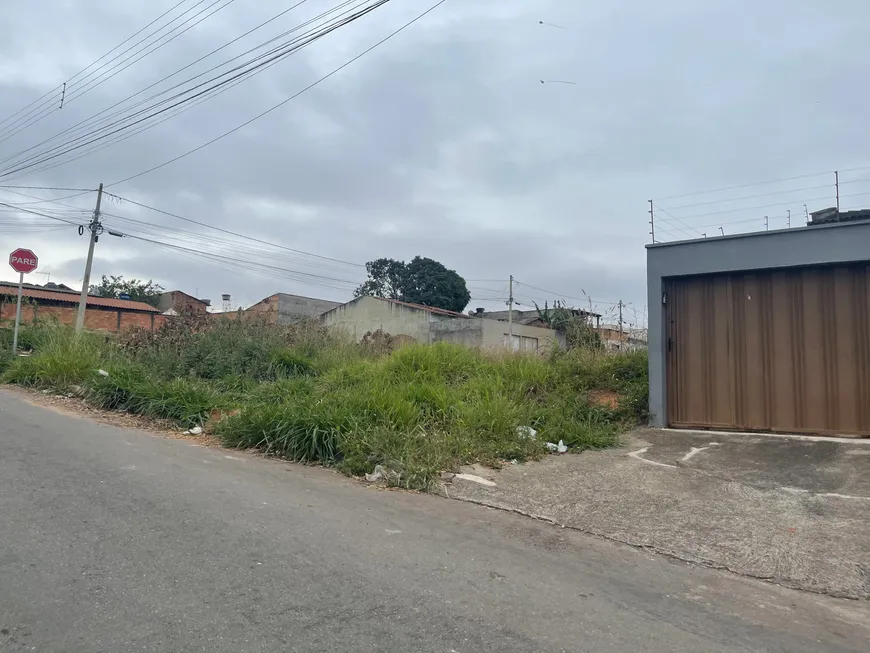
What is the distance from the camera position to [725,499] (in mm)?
5395

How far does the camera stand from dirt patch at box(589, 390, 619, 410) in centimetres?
903

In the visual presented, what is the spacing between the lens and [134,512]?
15.5 ft

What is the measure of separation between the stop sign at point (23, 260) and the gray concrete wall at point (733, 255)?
1359 cm

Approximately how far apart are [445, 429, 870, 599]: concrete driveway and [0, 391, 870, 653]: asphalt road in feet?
0.91

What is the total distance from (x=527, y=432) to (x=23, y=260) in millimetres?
12785

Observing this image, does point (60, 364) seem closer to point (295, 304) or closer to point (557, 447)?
point (557, 447)

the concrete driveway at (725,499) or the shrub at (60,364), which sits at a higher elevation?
the shrub at (60,364)

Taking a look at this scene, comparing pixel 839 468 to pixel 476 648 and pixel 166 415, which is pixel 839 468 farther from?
pixel 166 415

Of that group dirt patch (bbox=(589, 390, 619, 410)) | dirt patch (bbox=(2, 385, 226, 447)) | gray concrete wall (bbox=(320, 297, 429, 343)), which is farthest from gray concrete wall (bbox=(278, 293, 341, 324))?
dirt patch (bbox=(589, 390, 619, 410))

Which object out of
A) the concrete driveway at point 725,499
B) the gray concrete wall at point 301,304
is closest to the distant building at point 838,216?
the concrete driveway at point 725,499

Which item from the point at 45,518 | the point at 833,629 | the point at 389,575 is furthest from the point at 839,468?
the point at 45,518

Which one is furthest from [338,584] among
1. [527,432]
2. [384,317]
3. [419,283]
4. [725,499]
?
[419,283]

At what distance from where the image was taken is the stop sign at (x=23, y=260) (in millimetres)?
14062

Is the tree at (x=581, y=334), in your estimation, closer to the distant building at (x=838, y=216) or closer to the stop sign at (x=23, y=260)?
the distant building at (x=838, y=216)
